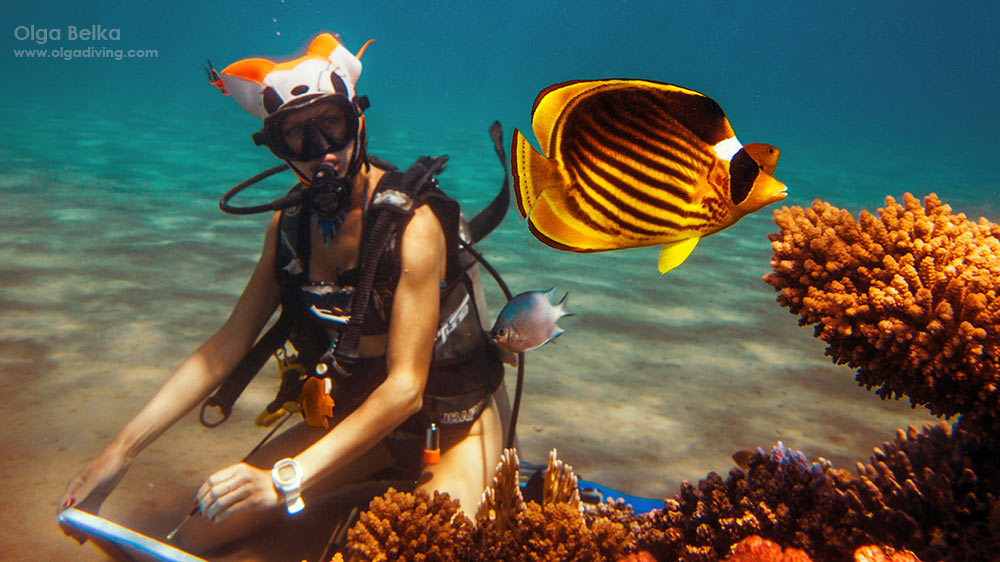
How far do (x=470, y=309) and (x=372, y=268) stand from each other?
64 centimetres

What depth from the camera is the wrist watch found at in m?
2.06

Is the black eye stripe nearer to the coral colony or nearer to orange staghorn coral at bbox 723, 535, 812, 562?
the coral colony

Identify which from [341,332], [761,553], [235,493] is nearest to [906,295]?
[761,553]

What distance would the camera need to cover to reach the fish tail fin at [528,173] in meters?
0.65

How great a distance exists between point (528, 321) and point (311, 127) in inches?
51.1

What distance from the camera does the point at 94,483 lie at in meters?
2.40

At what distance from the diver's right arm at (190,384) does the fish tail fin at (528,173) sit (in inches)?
97.3

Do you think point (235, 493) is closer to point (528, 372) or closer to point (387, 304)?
point (387, 304)

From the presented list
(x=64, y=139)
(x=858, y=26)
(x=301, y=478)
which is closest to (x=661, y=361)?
(x=301, y=478)

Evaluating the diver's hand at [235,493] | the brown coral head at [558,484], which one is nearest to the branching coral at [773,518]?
the brown coral head at [558,484]

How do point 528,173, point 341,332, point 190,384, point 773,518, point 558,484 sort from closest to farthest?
point 528,173 < point 773,518 < point 558,484 < point 341,332 < point 190,384

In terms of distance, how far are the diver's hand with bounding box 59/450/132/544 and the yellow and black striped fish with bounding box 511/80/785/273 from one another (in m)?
2.72

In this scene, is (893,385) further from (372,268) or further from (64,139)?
(64,139)

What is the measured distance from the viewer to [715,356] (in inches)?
195
